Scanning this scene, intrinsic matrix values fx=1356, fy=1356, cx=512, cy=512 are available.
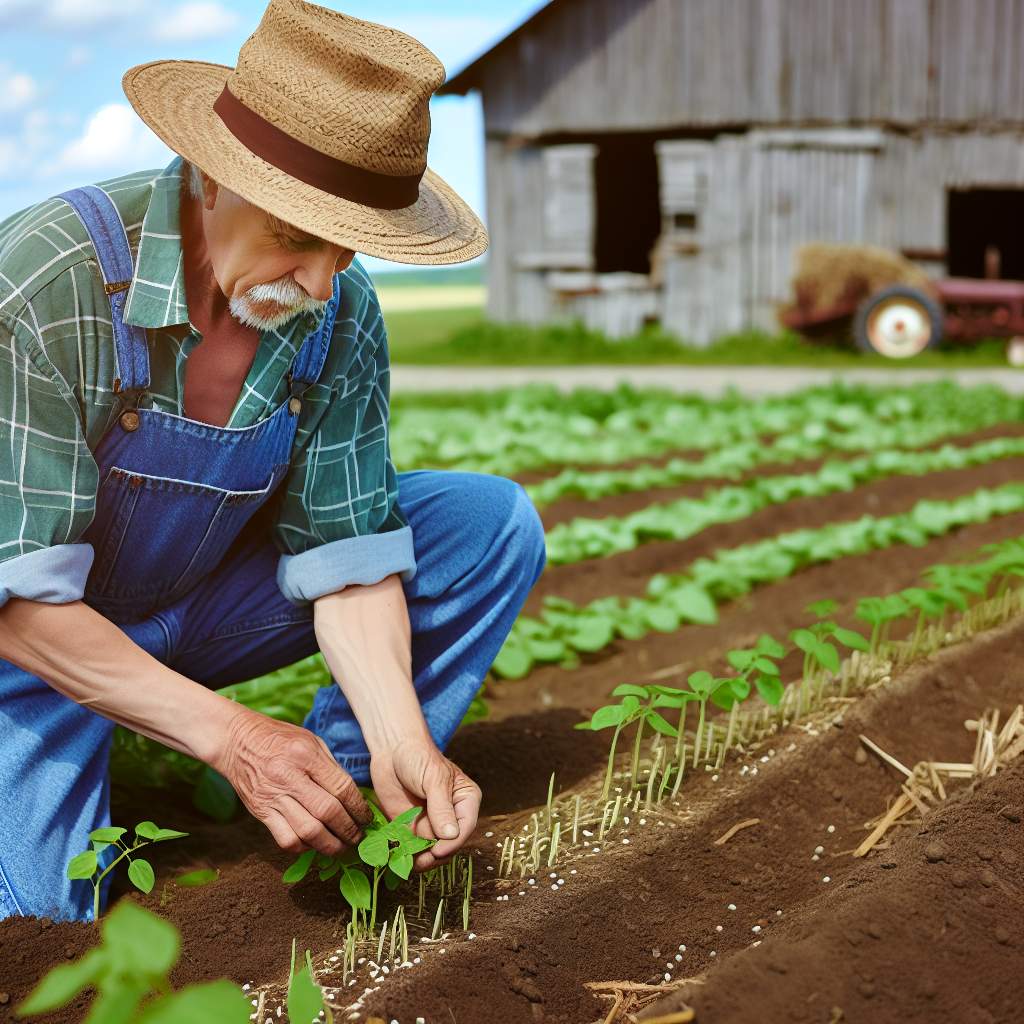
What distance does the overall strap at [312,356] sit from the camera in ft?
7.45

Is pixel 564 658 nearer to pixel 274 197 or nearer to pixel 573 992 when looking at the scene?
pixel 573 992

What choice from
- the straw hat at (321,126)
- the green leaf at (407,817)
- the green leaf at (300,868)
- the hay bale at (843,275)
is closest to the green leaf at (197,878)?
the green leaf at (300,868)

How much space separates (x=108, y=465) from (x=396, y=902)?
34.1 inches

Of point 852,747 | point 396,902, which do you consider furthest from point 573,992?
point 852,747

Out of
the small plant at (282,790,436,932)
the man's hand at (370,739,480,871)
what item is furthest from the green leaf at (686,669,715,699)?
the small plant at (282,790,436,932)

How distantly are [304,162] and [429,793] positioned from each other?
3.21 ft

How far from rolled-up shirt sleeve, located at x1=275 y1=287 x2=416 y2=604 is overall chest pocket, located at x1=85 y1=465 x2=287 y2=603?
7 centimetres

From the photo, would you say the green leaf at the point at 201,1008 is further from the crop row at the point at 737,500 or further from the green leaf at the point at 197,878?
the crop row at the point at 737,500

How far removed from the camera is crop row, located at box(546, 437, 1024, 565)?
496 cm

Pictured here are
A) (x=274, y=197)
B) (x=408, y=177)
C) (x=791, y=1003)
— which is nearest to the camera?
(x=791, y=1003)

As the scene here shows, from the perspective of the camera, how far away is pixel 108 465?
86.8 inches

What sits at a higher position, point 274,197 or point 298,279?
point 274,197

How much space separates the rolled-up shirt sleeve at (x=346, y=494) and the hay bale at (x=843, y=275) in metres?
11.0

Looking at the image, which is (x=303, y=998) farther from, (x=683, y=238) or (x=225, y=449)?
(x=683, y=238)
